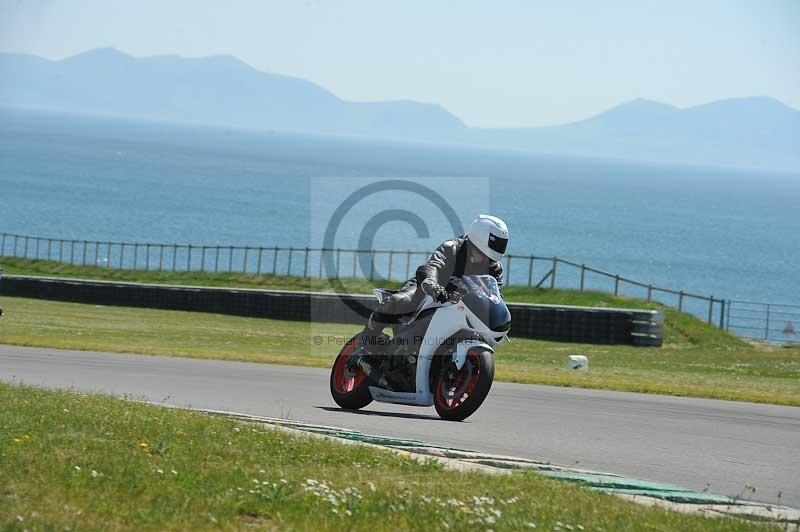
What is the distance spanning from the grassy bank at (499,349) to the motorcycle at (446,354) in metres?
5.17

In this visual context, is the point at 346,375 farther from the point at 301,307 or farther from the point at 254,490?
the point at 301,307

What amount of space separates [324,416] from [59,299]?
27108 millimetres

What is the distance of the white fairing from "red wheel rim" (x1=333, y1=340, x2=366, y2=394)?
93 cm

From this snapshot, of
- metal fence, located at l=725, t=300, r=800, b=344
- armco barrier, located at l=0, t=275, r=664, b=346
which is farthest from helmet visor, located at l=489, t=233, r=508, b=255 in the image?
metal fence, located at l=725, t=300, r=800, b=344

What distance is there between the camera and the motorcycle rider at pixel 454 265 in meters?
11.1

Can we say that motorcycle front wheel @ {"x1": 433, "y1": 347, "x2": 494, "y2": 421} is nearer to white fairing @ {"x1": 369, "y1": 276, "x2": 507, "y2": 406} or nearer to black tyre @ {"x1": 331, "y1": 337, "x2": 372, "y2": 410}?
white fairing @ {"x1": 369, "y1": 276, "x2": 507, "y2": 406}

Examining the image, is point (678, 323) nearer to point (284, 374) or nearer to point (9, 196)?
point (284, 374)

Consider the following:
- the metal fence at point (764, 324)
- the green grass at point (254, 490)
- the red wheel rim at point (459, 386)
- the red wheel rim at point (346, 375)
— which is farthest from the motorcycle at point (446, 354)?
the metal fence at point (764, 324)

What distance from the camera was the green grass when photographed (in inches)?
249

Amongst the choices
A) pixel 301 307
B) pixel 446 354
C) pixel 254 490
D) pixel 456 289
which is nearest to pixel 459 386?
pixel 446 354

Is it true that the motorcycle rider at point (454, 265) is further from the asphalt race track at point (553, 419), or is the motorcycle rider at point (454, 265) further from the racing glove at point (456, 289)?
the asphalt race track at point (553, 419)

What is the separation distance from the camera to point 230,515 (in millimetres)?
6387

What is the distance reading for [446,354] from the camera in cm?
1099

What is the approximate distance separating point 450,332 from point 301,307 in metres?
22.1
